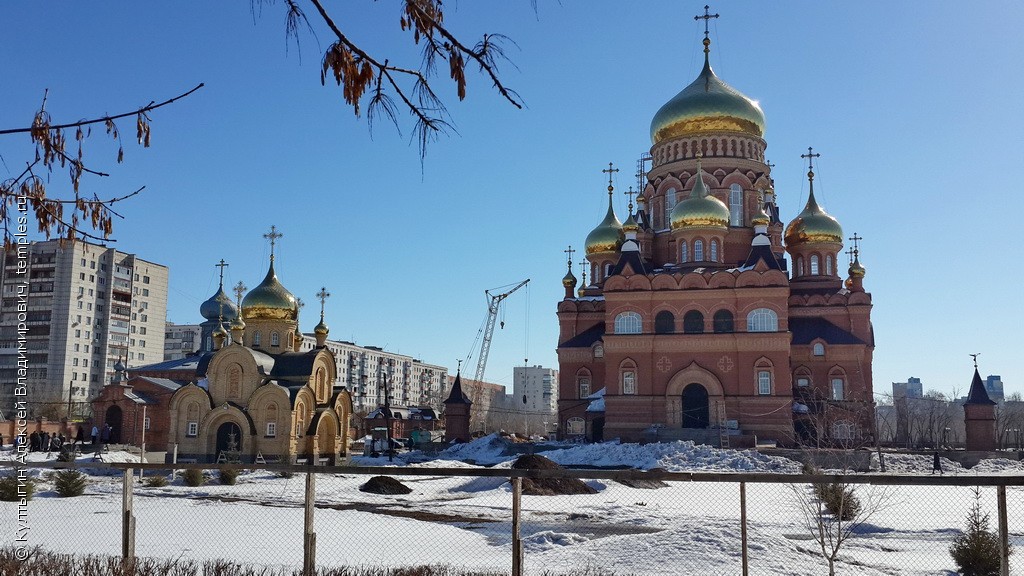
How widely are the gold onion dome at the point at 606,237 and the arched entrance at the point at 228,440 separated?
24807 millimetres

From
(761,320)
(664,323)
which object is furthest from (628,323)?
(761,320)

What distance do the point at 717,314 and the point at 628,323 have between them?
418 cm

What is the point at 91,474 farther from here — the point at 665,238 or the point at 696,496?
the point at 665,238

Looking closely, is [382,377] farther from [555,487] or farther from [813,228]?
[555,487]

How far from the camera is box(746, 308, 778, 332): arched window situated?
124 feet

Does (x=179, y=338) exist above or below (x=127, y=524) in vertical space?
above

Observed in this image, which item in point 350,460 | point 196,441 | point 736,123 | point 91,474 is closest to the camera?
point 91,474

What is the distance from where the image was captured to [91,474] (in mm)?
29797

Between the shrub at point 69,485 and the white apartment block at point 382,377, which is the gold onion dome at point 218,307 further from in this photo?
the white apartment block at point 382,377

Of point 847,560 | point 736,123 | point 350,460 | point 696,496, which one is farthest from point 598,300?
point 847,560

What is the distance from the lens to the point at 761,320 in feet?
125

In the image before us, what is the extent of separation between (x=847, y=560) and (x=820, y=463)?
67.7ft

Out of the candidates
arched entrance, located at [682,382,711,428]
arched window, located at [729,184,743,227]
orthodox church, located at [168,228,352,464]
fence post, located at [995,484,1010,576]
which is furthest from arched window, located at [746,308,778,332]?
fence post, located at [995,484,1010,576]

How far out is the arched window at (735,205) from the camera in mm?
45312
